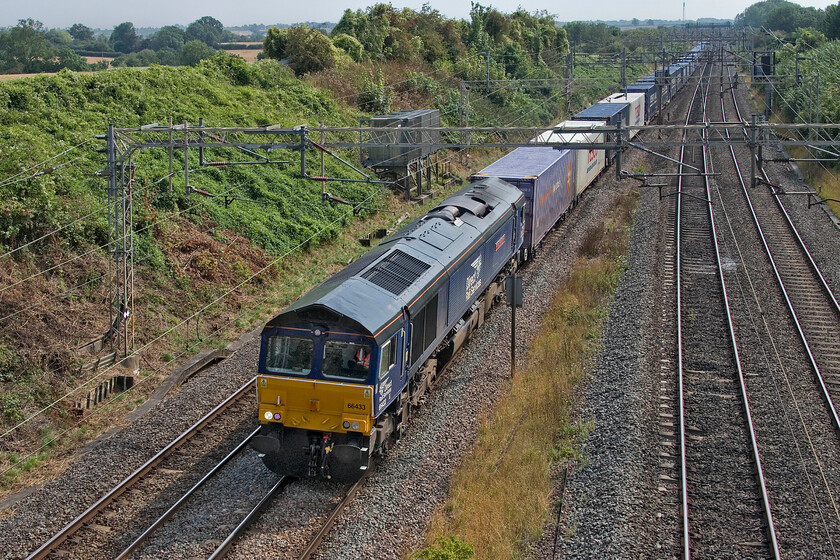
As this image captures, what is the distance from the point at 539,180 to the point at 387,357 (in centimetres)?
→ 1358

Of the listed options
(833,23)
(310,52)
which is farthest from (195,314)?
(833,23)

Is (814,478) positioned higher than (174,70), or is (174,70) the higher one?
(174,70)

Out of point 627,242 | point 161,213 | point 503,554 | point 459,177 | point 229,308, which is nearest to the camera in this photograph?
point 503,554

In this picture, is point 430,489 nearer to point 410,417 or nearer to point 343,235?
point 410,417

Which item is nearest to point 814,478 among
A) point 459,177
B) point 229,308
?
point 229,308

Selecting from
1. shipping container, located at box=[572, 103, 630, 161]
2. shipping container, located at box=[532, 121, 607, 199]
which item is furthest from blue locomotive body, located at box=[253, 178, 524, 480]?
shipping container, located at box=[572, 103, 630, 161]

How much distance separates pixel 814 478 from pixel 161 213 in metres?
18.7

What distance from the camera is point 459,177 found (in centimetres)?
3997

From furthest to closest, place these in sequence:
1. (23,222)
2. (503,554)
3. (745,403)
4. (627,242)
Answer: (627,242) < (23,222) < (745,403) < (503,554)

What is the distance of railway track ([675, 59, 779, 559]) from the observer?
1140 cm

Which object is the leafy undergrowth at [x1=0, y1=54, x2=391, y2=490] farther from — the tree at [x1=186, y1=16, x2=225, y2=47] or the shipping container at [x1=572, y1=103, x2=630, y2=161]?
the tree at [x1=186, y1=16, x2=225, y2=47]

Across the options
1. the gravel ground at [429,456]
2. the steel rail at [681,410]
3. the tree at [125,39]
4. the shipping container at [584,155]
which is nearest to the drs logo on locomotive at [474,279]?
the gravel ground at [429,456]

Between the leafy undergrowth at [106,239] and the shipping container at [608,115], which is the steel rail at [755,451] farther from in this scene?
the shipping container at [608,115]

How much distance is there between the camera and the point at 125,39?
287 ft
